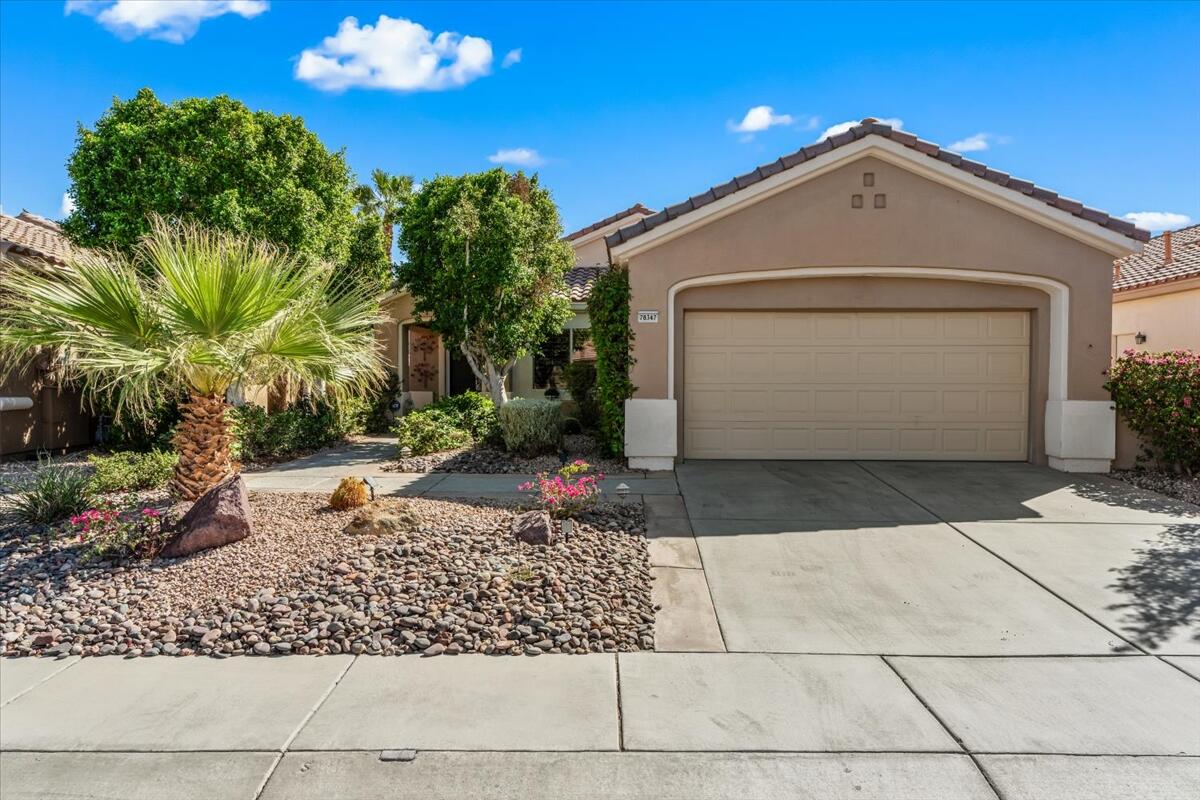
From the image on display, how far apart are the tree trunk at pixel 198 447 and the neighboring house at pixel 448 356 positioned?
8.95 m

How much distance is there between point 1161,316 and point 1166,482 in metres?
9.20

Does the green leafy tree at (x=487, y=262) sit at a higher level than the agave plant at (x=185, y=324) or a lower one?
higher

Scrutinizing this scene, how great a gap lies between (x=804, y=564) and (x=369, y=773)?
161 inches

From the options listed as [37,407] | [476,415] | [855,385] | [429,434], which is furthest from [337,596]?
[37,407]

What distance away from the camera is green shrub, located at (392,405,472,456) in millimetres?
11562

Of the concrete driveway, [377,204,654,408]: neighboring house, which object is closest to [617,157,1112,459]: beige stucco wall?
the concrete driveway

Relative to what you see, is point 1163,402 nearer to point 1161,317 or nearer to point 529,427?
point 1161,317

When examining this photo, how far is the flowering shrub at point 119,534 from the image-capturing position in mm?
5797

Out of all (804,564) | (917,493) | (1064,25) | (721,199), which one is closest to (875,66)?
(1064,25)

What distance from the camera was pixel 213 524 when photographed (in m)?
5.89

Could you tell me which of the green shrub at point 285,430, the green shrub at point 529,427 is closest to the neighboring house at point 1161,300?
the green shrub at point 529,427

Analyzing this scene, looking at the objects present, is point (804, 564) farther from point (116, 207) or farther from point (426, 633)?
point (116, 207)

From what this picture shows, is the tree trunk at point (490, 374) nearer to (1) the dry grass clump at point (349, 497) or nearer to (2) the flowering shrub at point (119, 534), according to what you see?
(1) the dry grass clump at point (349, 497)

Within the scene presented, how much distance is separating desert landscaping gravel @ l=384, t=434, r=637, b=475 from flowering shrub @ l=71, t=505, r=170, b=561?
4.35 meters
